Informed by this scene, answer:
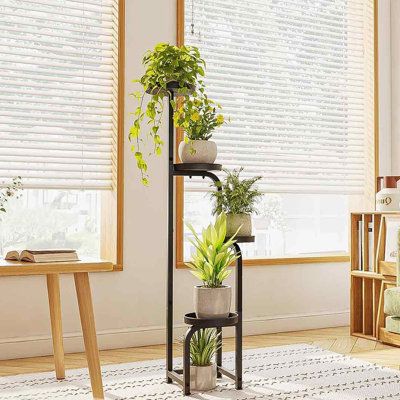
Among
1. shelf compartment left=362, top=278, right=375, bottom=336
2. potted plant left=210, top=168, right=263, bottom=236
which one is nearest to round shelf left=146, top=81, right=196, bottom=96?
potted plant left=210, top=168, right=263, bottom=236

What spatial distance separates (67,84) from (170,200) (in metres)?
1.24

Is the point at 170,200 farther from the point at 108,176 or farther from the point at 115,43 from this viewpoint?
the point at 115,43

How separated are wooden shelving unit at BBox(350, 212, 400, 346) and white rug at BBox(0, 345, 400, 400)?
68cm

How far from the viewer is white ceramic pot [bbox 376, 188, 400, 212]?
161 inches

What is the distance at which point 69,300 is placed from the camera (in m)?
3.68

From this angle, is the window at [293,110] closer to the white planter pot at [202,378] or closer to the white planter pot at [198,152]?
the white planter pot at [198,152]

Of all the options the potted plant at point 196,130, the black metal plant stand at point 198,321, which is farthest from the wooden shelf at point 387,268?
the potted plant at point 196,130

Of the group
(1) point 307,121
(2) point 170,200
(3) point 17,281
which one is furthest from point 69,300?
(1) point 307,121

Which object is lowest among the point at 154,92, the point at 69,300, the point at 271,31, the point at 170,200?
the point at 69,300

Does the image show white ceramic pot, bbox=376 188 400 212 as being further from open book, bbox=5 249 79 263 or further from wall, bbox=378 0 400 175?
open book, bbox=5 249 79 263

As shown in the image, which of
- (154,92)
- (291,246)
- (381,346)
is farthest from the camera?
(291,246)

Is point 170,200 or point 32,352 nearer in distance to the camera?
point 170,200

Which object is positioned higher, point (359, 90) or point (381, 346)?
point (359, 90)

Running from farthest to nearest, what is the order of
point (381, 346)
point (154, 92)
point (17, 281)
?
1. point (381, 346)
2. point (17, 281)
3. point (154, 92)
